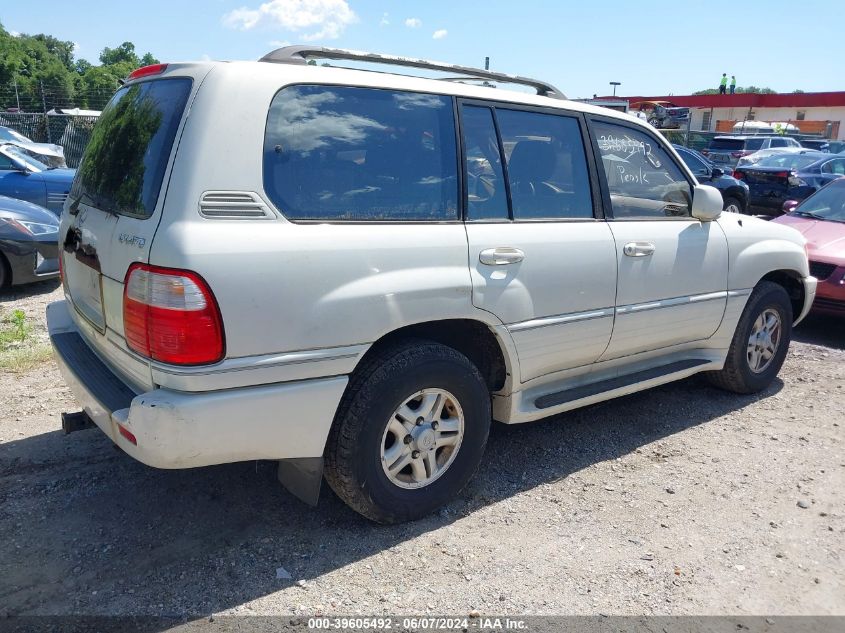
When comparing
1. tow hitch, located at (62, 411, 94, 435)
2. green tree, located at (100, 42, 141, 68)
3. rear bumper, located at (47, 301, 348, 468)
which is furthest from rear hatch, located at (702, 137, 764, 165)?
green tree, located at (100, 42, 141, 68)

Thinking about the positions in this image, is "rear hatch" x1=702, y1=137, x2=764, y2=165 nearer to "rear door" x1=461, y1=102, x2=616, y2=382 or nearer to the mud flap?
"rear door" x1=461, y1=102, x2=616, y2=382

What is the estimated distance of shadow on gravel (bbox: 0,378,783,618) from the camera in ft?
9.29

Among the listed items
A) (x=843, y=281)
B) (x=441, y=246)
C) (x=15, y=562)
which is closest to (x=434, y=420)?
(x=441, y=246)

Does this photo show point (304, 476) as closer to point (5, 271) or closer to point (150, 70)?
point (150, 70)

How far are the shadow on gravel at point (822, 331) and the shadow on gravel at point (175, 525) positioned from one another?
3.57 m

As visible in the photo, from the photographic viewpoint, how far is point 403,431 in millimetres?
3221

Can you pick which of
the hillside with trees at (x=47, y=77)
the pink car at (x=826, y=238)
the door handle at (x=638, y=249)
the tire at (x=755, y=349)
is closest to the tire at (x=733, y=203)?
the pink car at (x=826, y=238)

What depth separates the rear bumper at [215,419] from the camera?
2629 millimetres

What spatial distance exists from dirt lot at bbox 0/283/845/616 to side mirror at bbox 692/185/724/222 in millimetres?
1388

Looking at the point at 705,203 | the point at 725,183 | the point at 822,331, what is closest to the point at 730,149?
the point at 725,183

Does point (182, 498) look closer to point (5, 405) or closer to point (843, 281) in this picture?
point (5, 405)

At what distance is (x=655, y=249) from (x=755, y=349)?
1.62 meters

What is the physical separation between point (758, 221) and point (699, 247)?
34.9 inches

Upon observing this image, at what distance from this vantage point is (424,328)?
3.35 m
